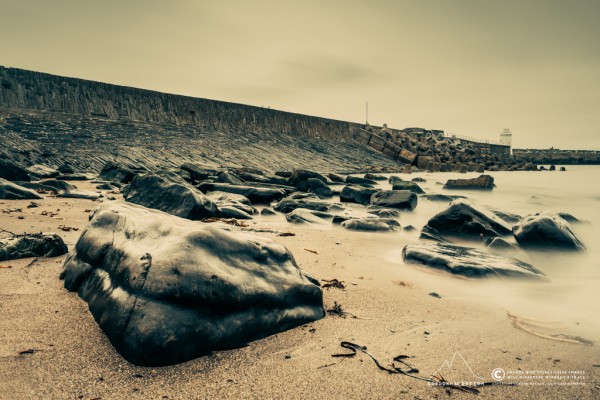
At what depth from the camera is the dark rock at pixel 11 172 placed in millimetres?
7062

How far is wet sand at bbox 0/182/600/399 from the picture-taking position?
125cm

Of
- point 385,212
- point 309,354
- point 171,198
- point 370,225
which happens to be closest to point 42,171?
point 171,198

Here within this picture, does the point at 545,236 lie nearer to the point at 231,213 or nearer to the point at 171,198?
the point at 231,213

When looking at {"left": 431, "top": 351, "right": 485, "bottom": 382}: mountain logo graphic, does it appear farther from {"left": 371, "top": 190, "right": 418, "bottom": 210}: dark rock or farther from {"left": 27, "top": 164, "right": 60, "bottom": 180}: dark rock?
{"left": 27, "top": 164, "right": 60, "bottom": 180}: dark rock

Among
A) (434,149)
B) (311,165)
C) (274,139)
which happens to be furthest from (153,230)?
(434,149)

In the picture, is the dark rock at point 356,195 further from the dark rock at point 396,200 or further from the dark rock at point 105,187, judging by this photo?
the dark rock at point 105,187

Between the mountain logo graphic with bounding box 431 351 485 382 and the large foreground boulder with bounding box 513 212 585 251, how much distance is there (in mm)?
2829

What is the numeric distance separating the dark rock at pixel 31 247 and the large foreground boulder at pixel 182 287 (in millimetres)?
569

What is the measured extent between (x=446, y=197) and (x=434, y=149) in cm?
2418

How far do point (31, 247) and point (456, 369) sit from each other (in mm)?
2601

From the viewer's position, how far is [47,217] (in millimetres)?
4066

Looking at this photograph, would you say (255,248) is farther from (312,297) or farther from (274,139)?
Answer: (274,139)

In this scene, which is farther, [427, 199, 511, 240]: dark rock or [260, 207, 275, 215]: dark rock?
[260, 207, 275, 215]: dark rock

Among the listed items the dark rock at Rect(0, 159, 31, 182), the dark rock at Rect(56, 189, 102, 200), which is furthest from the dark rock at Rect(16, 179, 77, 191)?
the dark rock at Rect(0, 159, 31, 182)
